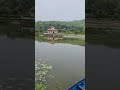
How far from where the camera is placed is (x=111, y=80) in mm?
4371

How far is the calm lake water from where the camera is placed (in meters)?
3.48

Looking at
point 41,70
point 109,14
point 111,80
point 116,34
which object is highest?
point 109,14

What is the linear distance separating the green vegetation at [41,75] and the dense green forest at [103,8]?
1.21m

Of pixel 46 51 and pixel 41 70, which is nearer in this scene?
pixel 41 70

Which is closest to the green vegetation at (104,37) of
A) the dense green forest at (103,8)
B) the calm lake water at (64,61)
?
the dense green forest at (103,8)

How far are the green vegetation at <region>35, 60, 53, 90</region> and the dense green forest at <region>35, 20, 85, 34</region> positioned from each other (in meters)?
0.41

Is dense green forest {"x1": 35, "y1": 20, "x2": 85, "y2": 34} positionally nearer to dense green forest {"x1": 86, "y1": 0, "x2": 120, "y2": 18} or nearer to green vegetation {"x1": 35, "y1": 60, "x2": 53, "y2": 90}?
green vegetation {"x1": 35, "y1": 60, "x2": 53, "y2": 90}

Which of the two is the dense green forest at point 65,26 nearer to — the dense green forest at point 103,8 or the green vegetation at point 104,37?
the dense green forest at point 103,8

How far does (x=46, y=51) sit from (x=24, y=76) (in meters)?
0.57

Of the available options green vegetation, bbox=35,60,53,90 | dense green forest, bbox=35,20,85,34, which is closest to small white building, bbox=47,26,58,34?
dense green forest, bbox=35,20,85,34

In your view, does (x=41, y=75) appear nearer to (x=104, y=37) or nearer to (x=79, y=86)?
(x=79, y=86)

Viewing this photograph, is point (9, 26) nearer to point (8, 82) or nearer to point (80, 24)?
point (8, 82)

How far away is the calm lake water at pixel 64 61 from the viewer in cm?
348

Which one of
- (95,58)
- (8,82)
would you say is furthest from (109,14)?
(8,82)
